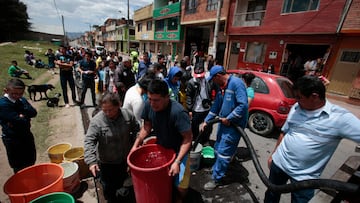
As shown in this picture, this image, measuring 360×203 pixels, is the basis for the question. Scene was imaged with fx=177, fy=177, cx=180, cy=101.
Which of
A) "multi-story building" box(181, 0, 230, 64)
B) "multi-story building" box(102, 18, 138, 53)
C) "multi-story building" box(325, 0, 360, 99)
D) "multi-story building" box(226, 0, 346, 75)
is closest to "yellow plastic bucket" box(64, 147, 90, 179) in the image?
"multi-story building" box(181, 0, 230, 64)

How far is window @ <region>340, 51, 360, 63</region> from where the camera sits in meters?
9.38

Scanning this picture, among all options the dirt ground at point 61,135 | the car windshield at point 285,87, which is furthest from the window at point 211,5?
the dirt ground at point 61,135

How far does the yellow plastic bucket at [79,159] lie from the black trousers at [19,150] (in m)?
0.50

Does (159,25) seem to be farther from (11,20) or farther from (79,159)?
(11,20)

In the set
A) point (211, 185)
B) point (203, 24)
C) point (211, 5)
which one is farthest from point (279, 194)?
point (203, 24)

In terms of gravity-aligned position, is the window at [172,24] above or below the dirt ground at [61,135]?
above

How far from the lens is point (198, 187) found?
3061 millimetres

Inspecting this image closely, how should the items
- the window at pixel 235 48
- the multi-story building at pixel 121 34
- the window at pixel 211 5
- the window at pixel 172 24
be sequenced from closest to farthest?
the window at pixel 235 48 < the window at pixel 211 5 < the window at pixel 172 24 < the multi-story building at pixel 121 34

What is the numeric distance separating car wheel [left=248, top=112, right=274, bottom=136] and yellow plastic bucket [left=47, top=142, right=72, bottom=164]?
15.6 ft

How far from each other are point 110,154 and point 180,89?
2697 mm

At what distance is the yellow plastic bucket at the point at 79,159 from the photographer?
303cm

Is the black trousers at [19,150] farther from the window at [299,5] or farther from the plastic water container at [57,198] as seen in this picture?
the window at [299,5]

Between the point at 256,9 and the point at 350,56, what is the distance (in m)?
7.85

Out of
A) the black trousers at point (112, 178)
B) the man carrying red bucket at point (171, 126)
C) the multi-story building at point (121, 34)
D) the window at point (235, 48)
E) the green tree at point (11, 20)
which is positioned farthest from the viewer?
the multi-story building at point (121, 34)
